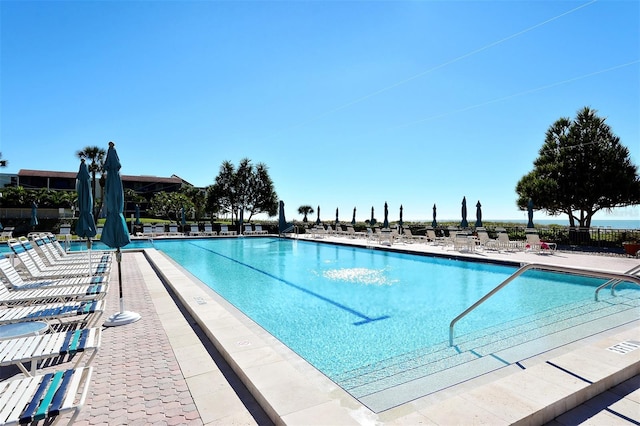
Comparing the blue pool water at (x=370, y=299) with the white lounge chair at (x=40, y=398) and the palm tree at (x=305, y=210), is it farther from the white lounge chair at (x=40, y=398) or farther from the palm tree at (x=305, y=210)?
the palm tree at (x=305, y=210)

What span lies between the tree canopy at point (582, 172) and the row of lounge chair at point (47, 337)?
23.7 metres

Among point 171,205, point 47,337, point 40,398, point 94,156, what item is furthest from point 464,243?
point 171,205

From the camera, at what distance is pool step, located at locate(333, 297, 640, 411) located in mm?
3148

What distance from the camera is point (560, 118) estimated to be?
21.3m

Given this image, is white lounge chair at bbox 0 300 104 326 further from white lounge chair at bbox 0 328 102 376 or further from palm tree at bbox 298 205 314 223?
palm tree at bbox 298 205 314 223

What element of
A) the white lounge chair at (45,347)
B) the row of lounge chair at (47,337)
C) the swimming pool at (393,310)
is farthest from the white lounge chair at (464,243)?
the white lounge chair at (45,347)

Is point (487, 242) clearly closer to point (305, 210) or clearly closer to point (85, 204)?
point (85, 204)

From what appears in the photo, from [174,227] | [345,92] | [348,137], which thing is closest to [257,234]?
[174,227]

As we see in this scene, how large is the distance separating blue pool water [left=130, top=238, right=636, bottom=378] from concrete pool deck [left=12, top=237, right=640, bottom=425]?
1.11 meters

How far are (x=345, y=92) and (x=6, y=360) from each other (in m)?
18.6

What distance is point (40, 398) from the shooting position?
6.00ft

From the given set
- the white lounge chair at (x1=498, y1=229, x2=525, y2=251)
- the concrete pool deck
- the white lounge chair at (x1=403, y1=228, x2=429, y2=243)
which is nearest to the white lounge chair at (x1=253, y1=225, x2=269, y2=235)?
the white lounge chair at (x1=403, y1=228, x2=429, y2=243)

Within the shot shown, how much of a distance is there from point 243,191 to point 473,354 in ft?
122

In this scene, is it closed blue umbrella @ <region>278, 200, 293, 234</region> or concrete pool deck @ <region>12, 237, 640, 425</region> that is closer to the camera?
concrete pool deck @ <region>12, 237, 640, 425</region>
